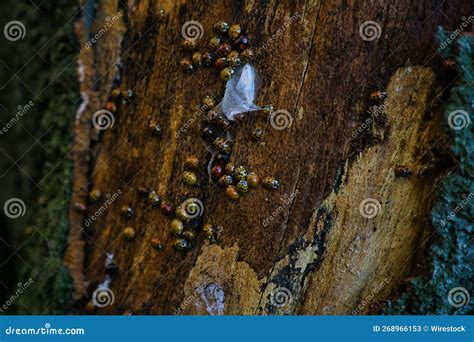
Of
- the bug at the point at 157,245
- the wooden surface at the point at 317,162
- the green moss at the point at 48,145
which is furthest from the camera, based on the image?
the green moss at the point at 48,145

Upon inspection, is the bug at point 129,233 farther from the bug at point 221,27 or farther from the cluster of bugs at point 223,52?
the bug at point 221,27

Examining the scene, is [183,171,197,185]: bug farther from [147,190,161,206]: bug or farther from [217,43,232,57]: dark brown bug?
[217,43,232,57]: dark brown bug

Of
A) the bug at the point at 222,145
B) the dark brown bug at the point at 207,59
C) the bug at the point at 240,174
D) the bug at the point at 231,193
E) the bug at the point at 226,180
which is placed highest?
the dark brown bug at the point at 207,59

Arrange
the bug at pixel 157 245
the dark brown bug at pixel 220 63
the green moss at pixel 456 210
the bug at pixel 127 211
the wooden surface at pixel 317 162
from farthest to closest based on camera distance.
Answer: the bug at pixel 127 211
the bug at pixel 157 245
the dark brown bug at pixel 220 63
the wooden surface at pixel 317 162
the green moss at pixel 456 210

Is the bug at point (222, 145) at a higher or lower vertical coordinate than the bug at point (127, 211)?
higher

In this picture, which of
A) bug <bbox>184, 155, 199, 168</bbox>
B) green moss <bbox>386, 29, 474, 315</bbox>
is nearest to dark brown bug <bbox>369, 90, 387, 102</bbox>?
green moss <bbox>386, 29, 474, 315</bbox>

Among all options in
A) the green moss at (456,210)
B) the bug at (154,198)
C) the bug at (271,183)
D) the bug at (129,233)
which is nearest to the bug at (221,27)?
the bug at (271,183)
